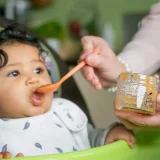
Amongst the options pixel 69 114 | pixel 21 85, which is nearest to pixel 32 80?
pixel 21 85

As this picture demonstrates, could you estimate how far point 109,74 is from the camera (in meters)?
0.93

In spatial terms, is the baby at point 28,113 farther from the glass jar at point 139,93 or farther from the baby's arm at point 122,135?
the glass jar at point 139,93

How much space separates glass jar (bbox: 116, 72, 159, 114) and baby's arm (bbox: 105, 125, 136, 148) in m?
0.08

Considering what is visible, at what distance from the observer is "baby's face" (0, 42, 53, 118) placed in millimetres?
872

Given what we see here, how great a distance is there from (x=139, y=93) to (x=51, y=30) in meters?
1.60

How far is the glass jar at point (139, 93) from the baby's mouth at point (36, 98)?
0.24 metres

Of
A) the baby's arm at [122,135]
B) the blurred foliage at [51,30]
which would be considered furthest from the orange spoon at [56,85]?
the blurred foliage at [51,30]

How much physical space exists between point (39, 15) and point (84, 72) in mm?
1667

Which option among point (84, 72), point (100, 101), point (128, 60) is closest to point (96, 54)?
point (84, 72)

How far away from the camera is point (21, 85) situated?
34.4 inches

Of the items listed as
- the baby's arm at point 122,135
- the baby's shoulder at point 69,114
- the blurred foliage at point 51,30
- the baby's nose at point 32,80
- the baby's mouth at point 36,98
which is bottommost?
the blurred foliage at point 51,30

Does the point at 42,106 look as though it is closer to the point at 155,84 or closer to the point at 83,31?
the point at 155,84

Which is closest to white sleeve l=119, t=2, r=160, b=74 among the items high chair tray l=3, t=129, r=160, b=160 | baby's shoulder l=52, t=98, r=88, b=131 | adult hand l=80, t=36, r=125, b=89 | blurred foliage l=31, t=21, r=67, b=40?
adult hand l=80, t=36, r=125, b=89

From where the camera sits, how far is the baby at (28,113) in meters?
0.85
